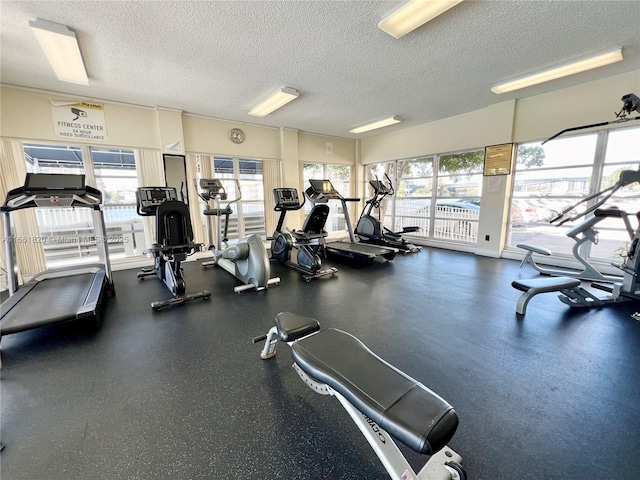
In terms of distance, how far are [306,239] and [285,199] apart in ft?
3.13

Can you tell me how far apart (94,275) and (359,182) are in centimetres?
700

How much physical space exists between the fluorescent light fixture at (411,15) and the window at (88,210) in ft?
16.5

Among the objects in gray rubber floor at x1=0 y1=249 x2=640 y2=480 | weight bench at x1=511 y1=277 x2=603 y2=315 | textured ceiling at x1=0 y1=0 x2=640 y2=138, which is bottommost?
gray rubber floor at x1=0 y1=249 x2=640 y2=480

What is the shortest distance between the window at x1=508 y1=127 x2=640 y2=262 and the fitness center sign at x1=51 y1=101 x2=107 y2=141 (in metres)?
7.70

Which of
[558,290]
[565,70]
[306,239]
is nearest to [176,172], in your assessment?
[306,239]

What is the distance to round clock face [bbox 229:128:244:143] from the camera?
6.04 metres

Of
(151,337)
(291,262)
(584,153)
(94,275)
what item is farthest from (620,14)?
(94,275)

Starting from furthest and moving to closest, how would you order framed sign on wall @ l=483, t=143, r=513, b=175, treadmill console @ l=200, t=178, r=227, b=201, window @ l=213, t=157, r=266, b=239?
window @ l=213, t=157, r=266, b=239, framed sign on wall @ l=483, t=143, r=513, b=175, treadmill console @ l=200, t=178, r=227, b=201

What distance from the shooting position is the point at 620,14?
259 cm

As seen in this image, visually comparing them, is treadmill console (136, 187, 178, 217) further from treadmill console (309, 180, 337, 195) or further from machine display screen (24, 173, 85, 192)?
treadmill console (309, 180, 337, 195)

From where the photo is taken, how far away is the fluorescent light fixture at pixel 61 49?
260 cm

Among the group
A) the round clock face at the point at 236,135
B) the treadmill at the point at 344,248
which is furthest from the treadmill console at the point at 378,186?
the round clock face at the point at 236,135

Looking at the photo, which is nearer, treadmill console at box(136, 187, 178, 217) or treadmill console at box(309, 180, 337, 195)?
treadmill console at box(136, 187, 178, 217)

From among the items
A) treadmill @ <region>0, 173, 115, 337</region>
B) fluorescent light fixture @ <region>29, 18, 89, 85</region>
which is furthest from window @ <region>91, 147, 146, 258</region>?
treadmill @ <region>0, 173, 115, 337</region>
